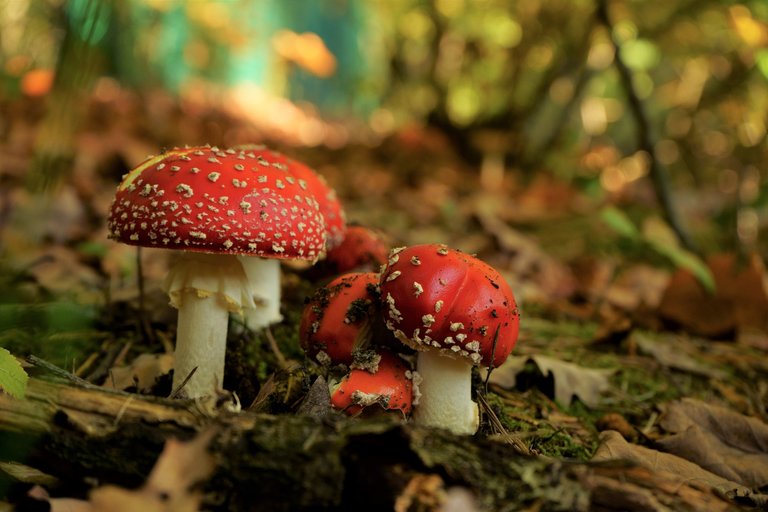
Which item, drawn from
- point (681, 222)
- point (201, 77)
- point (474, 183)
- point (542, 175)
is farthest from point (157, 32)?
point (681, 222)

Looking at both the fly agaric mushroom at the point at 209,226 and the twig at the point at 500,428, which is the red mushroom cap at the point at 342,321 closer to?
the fly agaric mushroom at the point at 209,226

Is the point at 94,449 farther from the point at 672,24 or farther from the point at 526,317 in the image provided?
the point at 672,24

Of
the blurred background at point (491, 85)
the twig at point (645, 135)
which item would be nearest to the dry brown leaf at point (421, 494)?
the blurred background at point (491, 85)

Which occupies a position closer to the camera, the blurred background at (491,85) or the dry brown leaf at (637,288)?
the dry brown leaf at (637,288)

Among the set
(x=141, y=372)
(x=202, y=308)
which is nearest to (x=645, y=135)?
(x=202, y=308)

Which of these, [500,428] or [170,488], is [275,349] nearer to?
[500,428]

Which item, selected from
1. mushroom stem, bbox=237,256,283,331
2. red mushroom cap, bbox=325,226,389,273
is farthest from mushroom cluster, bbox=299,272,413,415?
red mushroom cap, bbox=325,226,389,273

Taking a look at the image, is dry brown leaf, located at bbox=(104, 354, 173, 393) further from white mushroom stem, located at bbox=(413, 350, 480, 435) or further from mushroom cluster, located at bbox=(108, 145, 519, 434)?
white mushroom stem, located at bbox=(413, 350, 480, 435)
